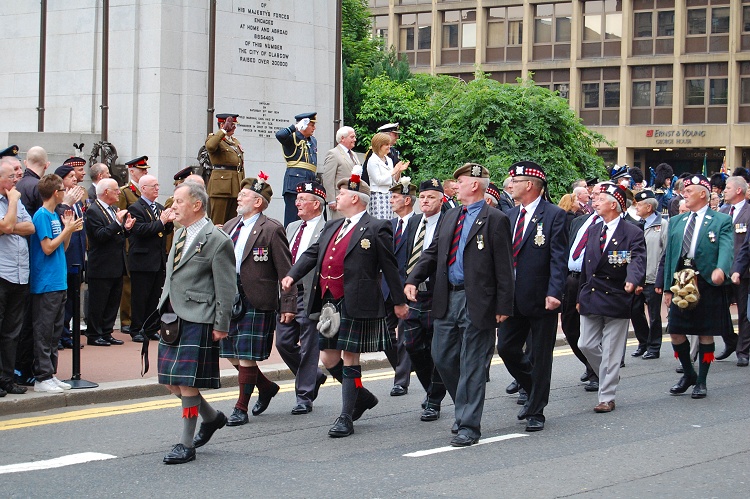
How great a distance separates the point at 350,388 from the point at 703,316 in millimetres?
4293

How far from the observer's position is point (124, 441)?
904cm

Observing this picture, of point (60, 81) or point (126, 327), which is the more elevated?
point (60, 81)

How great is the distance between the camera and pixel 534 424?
9.64 metres

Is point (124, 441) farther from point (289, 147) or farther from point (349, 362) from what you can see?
point (289, 147)

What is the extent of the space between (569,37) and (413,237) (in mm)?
53371

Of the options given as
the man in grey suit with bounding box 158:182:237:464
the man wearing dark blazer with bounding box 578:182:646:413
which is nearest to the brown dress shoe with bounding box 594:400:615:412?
the man wearing dark blazer with bounding box 578:182:646:413

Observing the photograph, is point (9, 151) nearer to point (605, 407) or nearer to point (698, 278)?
point (605, 407)

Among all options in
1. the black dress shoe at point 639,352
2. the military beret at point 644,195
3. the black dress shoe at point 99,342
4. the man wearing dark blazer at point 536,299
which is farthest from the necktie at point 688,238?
the black dress shoe at point 99,342

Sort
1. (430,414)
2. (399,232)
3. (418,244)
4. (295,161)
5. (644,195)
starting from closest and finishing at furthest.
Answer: (430,414) → (418,244) → (399,232) → (644,195) → (295,161)

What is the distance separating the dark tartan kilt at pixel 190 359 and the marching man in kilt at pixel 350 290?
1.26 meters

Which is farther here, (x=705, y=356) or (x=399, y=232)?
(x=399, y=232)

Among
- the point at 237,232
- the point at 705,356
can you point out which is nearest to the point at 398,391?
the point at 237,232

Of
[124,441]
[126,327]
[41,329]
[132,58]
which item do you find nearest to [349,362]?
[124,441]

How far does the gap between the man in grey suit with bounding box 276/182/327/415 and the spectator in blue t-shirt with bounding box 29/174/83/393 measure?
7.15ft
